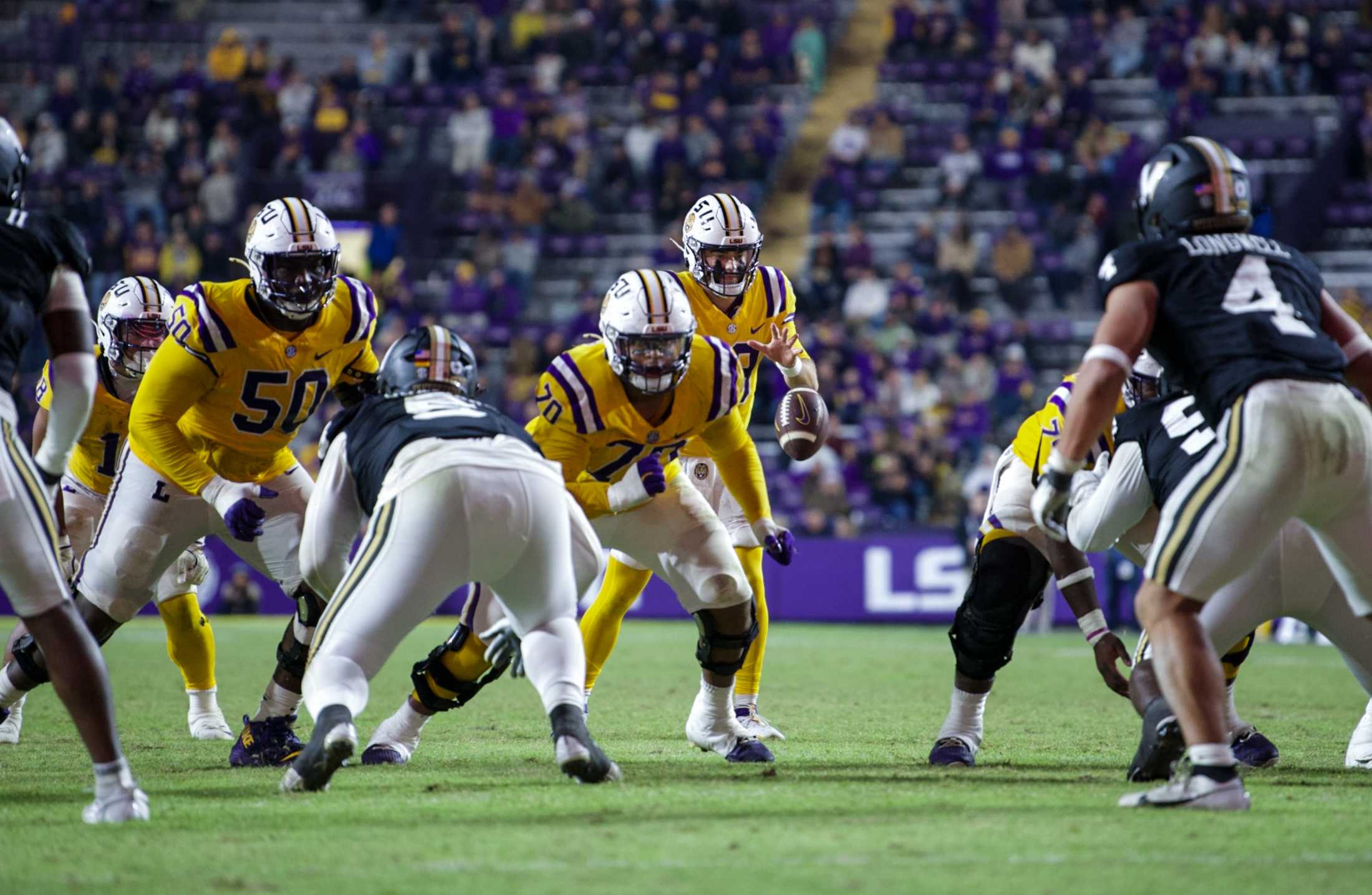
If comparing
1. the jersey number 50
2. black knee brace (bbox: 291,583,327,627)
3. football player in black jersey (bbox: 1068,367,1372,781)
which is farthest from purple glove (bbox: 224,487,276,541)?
football player in black jersey (bbox: 1068,367,1372,781)

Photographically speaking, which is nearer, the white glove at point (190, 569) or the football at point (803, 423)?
the football at point (803, 423)

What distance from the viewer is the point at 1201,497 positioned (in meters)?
4.64

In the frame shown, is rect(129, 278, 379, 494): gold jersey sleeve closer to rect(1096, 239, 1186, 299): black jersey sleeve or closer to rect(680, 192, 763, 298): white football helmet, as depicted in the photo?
rect(680, 192, 763, 298): white football helmet

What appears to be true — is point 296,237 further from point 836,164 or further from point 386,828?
point 836,164

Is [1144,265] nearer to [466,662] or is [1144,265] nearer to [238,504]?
[466,662]

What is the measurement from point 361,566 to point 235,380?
6.41ft

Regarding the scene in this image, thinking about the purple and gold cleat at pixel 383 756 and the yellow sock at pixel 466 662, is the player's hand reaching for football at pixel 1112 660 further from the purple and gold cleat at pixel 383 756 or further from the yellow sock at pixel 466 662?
the purple and gold cleat at pixel 383 756

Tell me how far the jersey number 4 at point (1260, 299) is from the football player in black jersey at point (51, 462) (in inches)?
133

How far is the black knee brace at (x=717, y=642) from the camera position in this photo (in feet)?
21.1

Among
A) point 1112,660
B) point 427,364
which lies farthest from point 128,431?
point 1112,660

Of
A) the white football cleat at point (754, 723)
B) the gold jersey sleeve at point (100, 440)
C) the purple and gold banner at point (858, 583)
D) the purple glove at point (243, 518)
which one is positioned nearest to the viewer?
the purple glove at point (243, 518)

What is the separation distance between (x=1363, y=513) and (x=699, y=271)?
363 cm

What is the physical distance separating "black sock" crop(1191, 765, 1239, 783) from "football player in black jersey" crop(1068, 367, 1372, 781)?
53 cm

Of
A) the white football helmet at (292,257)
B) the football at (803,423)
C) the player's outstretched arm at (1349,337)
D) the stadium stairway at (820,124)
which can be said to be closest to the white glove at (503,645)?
the white football helmet at (292,257)
